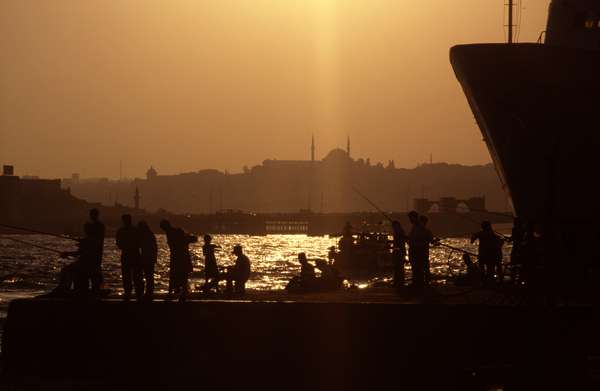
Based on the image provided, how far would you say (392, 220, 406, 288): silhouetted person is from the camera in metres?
22.9

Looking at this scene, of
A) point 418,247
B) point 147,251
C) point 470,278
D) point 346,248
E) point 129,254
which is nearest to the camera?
point 129,254

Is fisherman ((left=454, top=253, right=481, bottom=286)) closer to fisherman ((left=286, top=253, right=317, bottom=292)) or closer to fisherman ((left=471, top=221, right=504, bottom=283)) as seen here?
fisherman ((left=471, top=221, right=504, bottom=283))

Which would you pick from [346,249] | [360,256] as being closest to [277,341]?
[346,249]

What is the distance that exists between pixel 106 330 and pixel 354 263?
2975cm

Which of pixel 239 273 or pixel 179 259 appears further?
pixel 239 273

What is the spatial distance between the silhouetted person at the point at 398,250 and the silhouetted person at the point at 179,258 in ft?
12.2

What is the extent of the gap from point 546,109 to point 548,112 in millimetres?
88

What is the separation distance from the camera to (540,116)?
89.8 feet

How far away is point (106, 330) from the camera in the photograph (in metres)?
20.3

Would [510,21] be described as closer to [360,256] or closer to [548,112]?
[548,112]

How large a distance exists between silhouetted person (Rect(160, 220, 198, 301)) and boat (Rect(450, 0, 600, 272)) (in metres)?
7.57

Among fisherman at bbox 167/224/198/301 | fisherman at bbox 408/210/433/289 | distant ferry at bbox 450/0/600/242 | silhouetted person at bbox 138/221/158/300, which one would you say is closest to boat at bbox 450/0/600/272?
distant ferry at bbox 450/0/600/242

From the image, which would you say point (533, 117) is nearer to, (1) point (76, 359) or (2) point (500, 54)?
(2) point (500, 54)

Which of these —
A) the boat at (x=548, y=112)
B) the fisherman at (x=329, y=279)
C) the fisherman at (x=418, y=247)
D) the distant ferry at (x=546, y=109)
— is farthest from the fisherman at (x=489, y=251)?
the fisherman at (x=329, y=279)
